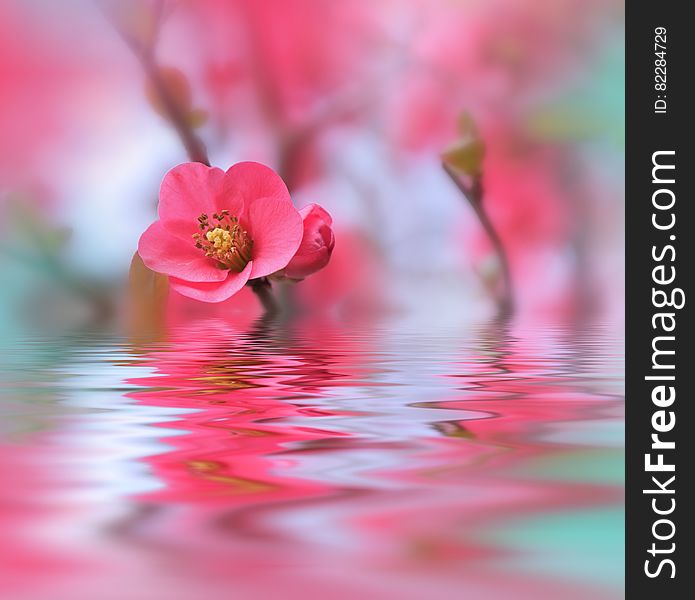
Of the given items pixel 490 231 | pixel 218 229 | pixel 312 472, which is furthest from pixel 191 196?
pixel 312 472

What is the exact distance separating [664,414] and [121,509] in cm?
22

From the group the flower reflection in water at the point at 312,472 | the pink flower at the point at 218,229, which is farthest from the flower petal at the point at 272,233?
the flower reflection in water at the point at 312,472

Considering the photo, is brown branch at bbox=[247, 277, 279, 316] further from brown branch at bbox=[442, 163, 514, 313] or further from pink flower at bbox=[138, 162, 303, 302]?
brown branch at bbox=[442, 163, 514, 313]

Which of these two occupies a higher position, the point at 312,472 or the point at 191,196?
the point at 191,196

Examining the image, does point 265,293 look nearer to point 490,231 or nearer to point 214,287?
point 214,287

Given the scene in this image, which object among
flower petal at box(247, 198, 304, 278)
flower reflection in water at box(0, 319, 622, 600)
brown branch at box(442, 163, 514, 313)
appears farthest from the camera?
brown branch at box(442, 163, 514, 313)

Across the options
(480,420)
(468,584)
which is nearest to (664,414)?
(480,420)

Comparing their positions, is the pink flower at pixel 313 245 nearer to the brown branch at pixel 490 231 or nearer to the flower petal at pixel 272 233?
the flower petal at pixel 272 233

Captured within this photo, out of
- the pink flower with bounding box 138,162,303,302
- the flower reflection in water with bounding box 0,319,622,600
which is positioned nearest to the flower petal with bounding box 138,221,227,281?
the pink flower with bounding box 138,162,303,302

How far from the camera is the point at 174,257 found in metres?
0.61

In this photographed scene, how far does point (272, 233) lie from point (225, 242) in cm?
4

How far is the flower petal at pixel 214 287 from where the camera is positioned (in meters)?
0.58

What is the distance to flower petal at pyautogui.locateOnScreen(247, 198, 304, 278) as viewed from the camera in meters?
Answer: 0.57

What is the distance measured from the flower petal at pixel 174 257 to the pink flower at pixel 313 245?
0.18ft
